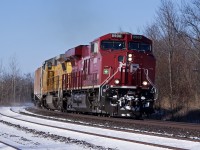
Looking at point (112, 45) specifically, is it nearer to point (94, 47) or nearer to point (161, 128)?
point (94, 47)

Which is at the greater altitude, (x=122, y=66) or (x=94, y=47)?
(x=94, y=47)

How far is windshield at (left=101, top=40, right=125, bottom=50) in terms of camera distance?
17.9 metres

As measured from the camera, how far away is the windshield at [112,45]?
58.7 feet

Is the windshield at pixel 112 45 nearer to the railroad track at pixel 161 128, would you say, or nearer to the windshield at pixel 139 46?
the windshield at pixel 139 46

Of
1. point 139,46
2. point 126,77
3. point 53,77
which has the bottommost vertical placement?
point 126,77

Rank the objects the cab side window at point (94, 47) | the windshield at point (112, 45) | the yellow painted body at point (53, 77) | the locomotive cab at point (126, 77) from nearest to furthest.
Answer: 1. the locomotive cab at point (126, 77)
2. the windshield at point (112, 45)
3. the cab side window at point (94, 47)
4. the yellow painted body at point (53, 77)

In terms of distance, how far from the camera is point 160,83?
1184 inches

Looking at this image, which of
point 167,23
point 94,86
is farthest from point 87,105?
point 167,23

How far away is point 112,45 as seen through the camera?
18.0 meters

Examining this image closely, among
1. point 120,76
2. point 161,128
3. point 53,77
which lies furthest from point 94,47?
point 53,77

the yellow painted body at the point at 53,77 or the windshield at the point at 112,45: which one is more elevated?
the windshield at the point at 112,45

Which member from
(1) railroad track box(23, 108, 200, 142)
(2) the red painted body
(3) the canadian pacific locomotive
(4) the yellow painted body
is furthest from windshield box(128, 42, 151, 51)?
(4) the yellow painted body

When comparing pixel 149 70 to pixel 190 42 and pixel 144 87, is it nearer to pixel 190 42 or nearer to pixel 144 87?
pixel 144 87

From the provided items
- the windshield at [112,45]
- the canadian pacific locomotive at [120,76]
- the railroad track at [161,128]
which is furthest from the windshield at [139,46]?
the railroad track at [161,128]
